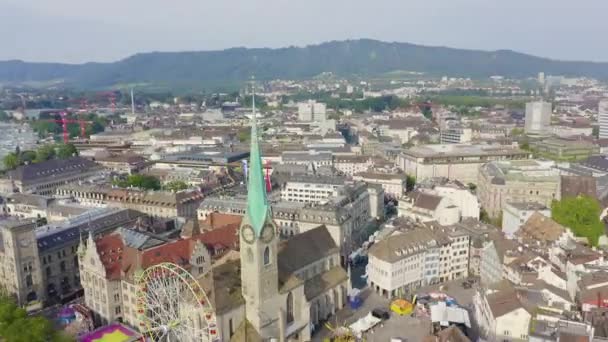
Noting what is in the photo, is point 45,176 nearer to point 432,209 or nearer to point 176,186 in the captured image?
point 176,186

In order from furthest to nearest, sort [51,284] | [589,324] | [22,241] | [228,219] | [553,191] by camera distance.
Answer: [553,191] → [228,219] → [51,284] → [22,241] → [589,324]

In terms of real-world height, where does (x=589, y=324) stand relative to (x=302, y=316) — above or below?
above

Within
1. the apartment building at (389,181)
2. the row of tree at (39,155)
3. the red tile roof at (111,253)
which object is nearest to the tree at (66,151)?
the row of tree at (39,155)

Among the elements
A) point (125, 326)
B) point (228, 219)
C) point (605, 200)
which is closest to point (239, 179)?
point (228, 219)

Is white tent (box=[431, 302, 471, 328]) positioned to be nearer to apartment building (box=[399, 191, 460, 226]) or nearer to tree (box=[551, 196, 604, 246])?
apartment building (box=[399, 191, 460, 226])

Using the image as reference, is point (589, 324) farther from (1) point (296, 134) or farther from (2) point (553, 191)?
(1) point (296, 134)

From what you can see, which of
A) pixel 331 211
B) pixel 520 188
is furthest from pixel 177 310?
pixel 520 188
